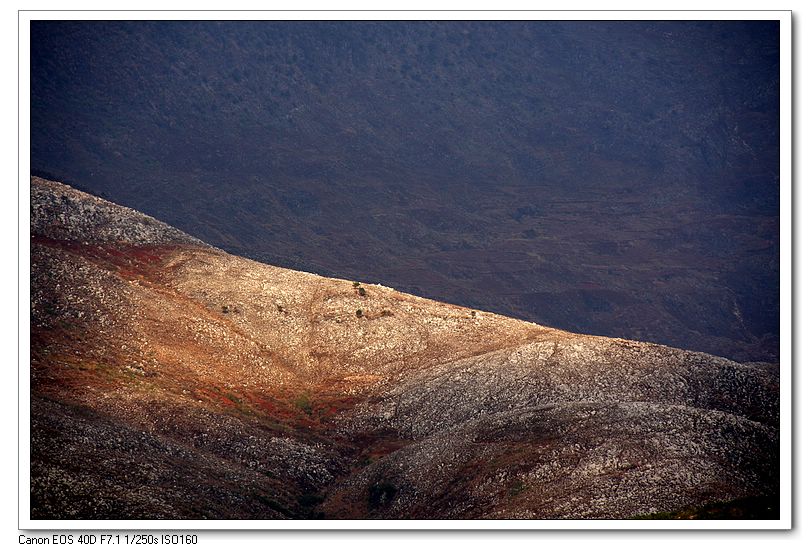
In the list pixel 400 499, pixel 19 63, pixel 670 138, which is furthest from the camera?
pixel 670 138

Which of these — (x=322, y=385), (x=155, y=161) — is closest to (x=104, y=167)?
(x=155, y=161)

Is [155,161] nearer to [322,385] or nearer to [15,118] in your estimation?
[322,385]

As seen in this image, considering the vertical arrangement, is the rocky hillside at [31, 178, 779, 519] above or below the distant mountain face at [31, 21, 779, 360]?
below

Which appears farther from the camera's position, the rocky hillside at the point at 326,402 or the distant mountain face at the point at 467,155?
the distant mountain face at the point at 467,155

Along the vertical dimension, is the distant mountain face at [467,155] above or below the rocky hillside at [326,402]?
above

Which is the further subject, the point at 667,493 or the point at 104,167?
the point at 104,167
